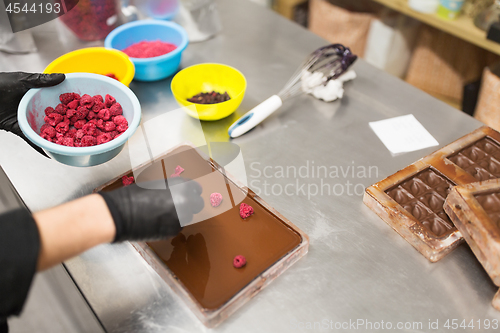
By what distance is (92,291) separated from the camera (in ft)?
2.43

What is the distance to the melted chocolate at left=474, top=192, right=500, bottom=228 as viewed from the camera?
29.2 inches

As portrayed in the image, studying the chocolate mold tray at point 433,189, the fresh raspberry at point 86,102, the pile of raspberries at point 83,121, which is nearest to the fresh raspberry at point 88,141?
the pile of raspberries at point 83,121

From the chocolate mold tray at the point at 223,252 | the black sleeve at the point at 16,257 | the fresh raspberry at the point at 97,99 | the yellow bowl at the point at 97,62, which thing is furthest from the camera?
the yellow bowl at the point at 97,62

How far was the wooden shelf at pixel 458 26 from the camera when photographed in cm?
179

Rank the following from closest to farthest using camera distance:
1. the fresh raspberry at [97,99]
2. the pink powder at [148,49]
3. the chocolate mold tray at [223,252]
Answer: the chocolate mold tray at [223,252] → the fresh raspberry at [97,99] → the pink powder at [148,49]

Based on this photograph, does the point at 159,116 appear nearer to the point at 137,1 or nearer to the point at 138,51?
the point at 138,51

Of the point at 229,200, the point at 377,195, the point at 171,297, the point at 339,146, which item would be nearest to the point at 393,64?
the point at 339,146

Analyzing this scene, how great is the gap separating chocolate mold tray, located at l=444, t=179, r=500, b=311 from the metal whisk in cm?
54

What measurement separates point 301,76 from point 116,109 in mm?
626

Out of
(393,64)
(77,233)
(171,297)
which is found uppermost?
(77,233)

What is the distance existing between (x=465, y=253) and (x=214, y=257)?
1.87 feet

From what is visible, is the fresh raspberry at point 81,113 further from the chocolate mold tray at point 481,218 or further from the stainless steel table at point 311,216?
the chocolate mold tray at point 481,218

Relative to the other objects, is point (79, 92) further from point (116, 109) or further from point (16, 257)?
point (16, 257)

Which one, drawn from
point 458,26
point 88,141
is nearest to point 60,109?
point 88,141
